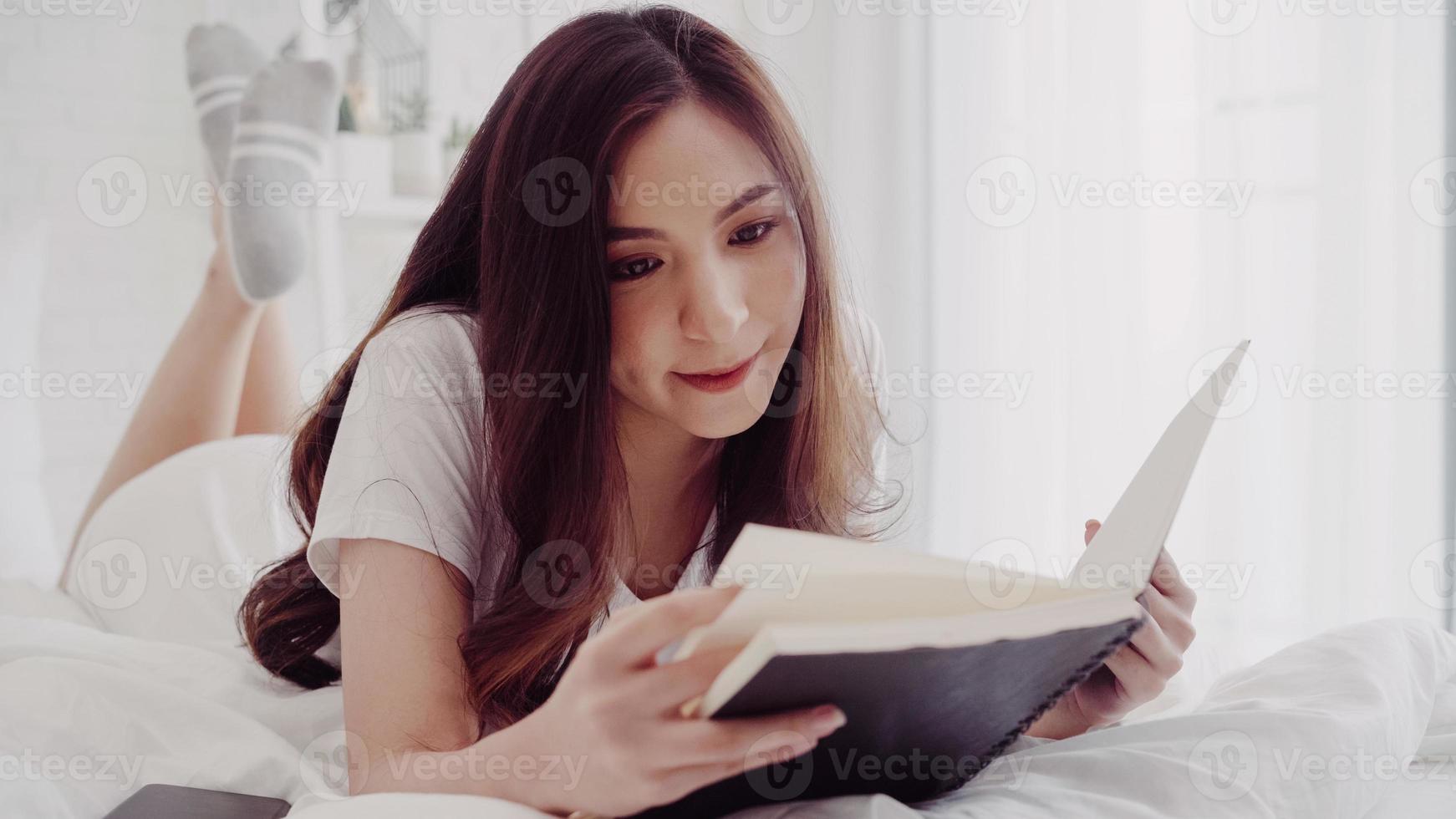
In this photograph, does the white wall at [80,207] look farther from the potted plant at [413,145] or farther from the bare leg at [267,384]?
the potted plant at [413,145]

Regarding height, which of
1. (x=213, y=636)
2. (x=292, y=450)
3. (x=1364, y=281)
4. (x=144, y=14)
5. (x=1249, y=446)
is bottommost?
(x=213, y=636)

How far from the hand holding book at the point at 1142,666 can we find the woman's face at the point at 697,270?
0.31 meters

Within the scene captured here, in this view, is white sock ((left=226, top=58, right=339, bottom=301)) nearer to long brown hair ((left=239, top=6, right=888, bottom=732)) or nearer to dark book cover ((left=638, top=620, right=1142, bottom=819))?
long brown hair ((left=239, top=6, right=888, bottom=732))

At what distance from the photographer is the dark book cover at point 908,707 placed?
43 centimetres

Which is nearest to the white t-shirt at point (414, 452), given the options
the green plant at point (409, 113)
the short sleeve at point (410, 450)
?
the short sleeve at point (410, 450)

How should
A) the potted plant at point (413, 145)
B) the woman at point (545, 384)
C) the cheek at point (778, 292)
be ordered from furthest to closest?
1. the potted plant at point (413, 145)
2. the cheek at point (778, 292)
3. the woman at point (545, 384)

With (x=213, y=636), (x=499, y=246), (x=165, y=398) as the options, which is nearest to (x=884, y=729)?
(x=499, y=246)

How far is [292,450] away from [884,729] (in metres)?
0.71

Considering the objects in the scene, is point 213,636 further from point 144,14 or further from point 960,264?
point 960,264

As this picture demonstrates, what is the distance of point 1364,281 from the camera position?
1855mm

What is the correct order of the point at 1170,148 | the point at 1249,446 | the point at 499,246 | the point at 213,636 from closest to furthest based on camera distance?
the point at 499,246, the point at 213,636, the point at 1249,446, the point at 1170,148

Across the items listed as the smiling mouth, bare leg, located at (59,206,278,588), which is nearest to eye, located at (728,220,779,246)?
the smiling mouth

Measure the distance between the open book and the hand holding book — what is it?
5.1 inches

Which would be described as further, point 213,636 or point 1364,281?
point 1364,281
